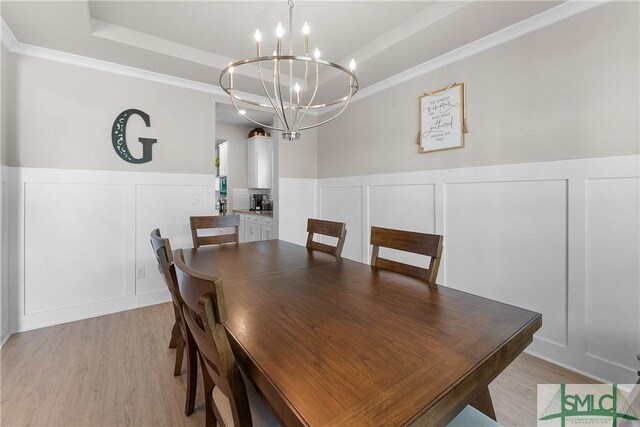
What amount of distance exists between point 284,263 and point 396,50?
6.51ft

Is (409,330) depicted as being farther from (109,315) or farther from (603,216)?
(109,315)

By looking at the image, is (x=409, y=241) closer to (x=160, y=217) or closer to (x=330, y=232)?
(x=330, y=232)

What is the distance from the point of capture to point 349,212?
11.6 ft

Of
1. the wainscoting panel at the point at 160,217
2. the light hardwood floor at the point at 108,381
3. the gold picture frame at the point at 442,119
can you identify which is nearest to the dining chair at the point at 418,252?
the light hardwood floor at the point at 108,381

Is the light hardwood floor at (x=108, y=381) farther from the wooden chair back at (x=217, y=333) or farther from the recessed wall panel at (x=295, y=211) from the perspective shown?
the recessed wall panel at (x=295, y=211)

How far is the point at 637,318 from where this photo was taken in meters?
1.60

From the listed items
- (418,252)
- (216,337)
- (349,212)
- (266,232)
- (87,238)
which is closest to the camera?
(216,337)

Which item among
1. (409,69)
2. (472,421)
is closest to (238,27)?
(409,69)

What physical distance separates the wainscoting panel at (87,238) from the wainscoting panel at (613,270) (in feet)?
11.1

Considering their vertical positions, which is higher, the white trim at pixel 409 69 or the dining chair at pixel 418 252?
the white trim at pixel 409 69

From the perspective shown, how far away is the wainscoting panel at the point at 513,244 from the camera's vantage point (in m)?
1.89

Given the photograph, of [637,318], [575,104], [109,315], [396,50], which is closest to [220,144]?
[109,315]

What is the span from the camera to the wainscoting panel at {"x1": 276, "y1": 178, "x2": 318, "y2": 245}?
381 centimetres

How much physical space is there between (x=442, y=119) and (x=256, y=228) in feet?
10.2
